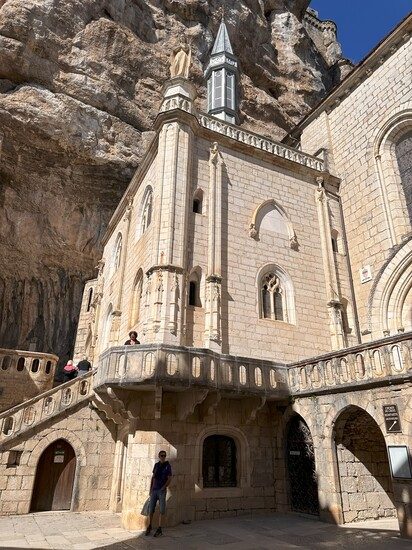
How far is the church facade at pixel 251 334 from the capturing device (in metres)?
7.90

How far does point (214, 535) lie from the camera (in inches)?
267

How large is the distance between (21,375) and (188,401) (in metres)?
9.72

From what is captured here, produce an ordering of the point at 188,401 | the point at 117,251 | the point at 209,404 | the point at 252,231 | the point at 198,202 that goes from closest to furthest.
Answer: the point at 188,401 → the point at 209,404 → the point at 198,202 → the point at 252,231 → the point at 117,251

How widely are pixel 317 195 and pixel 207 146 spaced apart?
4.82 meters

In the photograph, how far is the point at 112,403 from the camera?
8.92 metres

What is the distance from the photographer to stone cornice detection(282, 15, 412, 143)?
1384 centimetres

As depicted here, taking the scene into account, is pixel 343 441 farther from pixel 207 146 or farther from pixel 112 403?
pixel 207 146

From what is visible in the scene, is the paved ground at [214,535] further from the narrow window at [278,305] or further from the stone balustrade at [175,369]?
the narrow window at [278,305]

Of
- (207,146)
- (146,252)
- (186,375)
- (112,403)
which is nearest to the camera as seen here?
(186,375)

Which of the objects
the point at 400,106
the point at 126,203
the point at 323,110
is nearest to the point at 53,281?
the point at 126,203

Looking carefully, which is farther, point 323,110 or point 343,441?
point 323,110

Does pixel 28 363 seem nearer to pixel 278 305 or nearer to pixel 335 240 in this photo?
pixel 278 305

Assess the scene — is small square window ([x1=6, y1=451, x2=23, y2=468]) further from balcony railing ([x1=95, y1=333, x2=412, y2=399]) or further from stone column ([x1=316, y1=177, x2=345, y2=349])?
stone column ([x1=316, y1=177, x2=345, y2=349])

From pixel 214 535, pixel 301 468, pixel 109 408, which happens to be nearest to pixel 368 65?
pixel 301 468
